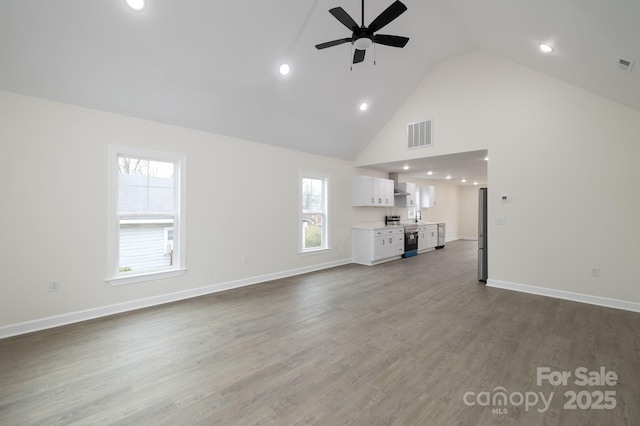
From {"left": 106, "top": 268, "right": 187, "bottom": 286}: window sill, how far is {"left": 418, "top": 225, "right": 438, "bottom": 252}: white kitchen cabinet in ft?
23.0

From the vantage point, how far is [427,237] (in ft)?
30.4

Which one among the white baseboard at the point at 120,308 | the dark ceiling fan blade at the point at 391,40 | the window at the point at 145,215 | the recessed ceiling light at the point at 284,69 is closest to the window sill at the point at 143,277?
the window at the point at 145,215

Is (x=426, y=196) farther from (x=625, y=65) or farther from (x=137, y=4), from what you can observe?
(x=137, y=4)

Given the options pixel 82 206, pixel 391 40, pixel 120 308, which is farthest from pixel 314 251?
pixel 391 40

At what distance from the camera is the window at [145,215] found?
3.74m

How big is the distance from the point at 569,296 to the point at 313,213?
4760 millimetres

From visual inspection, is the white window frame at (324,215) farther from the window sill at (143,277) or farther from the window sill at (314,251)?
the window sill at (143,277)

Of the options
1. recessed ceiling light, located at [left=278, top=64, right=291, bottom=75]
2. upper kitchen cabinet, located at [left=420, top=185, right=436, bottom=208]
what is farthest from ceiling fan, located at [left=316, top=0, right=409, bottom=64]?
upper kitchen cabinet, located at [left=420, top=185, right=436, bottom=208]

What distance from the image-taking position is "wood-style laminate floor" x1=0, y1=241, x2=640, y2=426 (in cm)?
192

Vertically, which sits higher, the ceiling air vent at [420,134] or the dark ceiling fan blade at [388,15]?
the dark ceiling fan blade at [388,15]

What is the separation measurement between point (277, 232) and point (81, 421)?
3.95m

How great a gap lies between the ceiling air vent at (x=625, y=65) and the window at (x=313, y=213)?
483 cm

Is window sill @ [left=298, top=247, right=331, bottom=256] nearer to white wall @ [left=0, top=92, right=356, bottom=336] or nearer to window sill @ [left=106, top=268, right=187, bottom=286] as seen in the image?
white wall @ [left=0, top=92, right=356, bottom=336]

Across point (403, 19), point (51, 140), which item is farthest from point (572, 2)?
point (51, 140)
